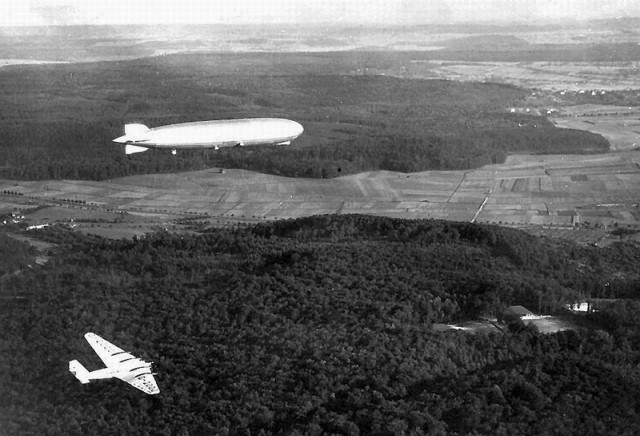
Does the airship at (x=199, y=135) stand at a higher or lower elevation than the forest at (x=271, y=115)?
higher

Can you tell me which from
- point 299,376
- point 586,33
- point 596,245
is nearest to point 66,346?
point 299,376

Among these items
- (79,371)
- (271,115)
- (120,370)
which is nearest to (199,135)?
(120,370)

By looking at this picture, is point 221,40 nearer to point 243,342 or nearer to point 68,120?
point 68,120

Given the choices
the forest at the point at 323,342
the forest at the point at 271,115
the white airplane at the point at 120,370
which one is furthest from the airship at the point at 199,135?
the white airplane at the point at 120,370

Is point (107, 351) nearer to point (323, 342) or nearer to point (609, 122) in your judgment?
point (323, 342)

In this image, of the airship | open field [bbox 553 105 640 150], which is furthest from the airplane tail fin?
open field [bbox 553 105 640 150]

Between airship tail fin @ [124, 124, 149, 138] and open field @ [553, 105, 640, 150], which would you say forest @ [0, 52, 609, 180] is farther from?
airship tail fin @ [124, 124, 149, 138]

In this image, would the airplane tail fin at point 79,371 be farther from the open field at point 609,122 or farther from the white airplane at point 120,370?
the open field at point 609,122
